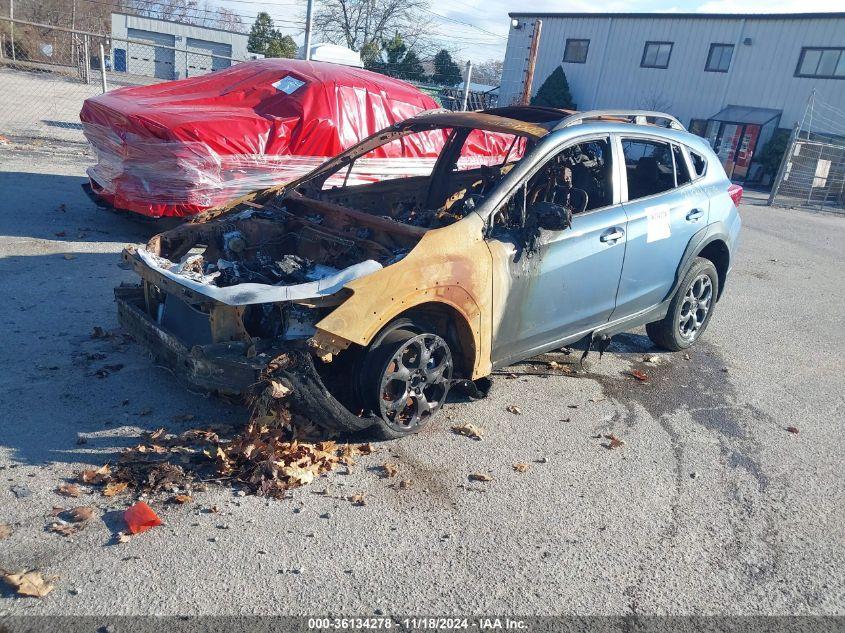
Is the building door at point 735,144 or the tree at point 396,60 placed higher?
the tree at point 396,60

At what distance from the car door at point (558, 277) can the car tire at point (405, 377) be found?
43 centimetres

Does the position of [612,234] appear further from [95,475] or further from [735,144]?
[735,144]

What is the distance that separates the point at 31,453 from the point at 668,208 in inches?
178

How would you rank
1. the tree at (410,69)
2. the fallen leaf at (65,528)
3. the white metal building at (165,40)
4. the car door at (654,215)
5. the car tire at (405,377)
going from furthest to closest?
the white metal building at (165,40)
the tree at (410,69)
the car door at (654,215)
the car tire at (405,377)
the fallen leaf at (65,528)

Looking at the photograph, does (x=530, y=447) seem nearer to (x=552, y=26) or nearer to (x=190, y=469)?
(x=190, y=469)

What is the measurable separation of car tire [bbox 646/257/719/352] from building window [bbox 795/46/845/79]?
78.1ft

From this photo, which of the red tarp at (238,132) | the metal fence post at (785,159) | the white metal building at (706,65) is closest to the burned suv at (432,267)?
the red tarp at (238,132)

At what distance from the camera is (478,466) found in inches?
153

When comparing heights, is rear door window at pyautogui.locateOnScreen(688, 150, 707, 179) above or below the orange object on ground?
above

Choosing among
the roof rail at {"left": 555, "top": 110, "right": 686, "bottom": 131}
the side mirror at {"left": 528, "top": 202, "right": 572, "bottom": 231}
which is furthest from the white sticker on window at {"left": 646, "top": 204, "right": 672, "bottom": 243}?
the side mirror at {"left": 528, "top": 202, "right": 572, "bottom": 231}

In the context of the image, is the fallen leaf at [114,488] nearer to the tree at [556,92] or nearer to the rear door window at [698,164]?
the rear door window at [698,164]

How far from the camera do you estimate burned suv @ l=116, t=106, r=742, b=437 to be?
11.6ft

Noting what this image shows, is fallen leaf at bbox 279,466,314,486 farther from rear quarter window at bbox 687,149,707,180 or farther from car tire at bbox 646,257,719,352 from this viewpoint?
rear quarter window at bbox 687,149,707,180

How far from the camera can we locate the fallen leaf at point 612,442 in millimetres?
4289
